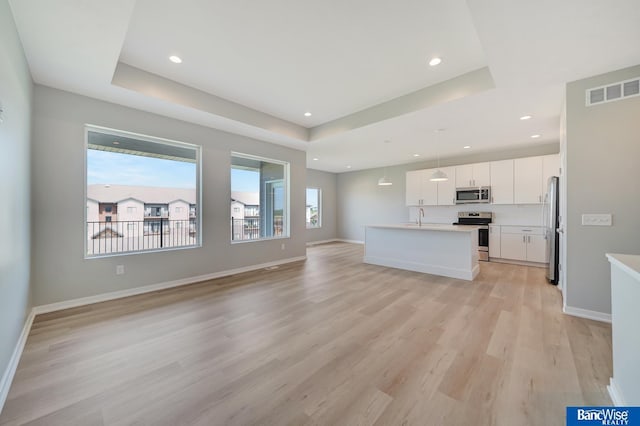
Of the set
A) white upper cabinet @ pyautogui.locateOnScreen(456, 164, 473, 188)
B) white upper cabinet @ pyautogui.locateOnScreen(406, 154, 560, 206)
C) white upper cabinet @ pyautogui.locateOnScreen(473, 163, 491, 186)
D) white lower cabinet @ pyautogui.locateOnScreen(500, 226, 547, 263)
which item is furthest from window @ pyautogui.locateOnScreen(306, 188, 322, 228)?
white lower cabinet @ pyautogui.locateOnScreen(500, 226, 547, 263)

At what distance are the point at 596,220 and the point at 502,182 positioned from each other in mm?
3410

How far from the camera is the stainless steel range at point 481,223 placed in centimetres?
603

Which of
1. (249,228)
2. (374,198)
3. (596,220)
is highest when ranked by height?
(374,198)

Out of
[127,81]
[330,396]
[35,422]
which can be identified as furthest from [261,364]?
[127,81]

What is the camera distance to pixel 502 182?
5852 millimetres

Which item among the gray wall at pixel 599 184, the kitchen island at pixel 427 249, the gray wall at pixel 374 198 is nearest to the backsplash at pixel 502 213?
the gray wall at pixel 374 198

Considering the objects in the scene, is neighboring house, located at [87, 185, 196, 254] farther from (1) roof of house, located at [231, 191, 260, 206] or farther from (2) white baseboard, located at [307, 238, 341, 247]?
(2) white baseboard, located at [307, 238, 341, 247]

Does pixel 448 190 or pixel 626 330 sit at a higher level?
pixel 448 190

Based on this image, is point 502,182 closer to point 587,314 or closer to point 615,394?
point 587,314

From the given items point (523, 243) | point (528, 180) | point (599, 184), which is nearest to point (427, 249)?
point (599, 184)

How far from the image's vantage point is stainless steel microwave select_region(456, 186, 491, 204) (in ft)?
19.8

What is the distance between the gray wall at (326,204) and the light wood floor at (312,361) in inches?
228

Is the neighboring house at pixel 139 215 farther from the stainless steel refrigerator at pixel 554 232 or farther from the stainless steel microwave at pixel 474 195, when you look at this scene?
the stainless steel microwave at pixel 474 195

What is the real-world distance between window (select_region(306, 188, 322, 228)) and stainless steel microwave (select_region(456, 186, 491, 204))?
15.5 ft
